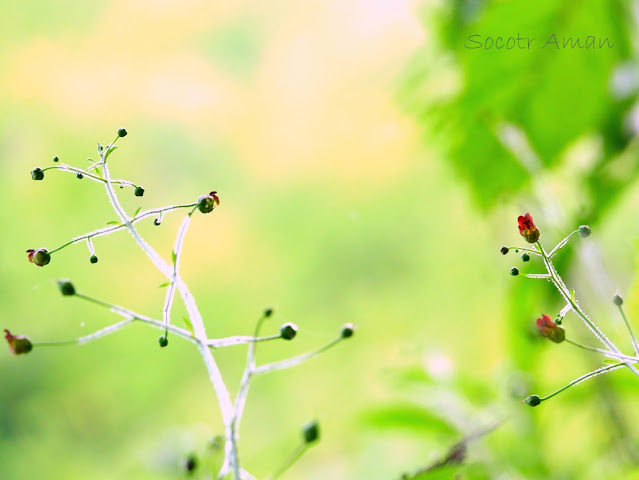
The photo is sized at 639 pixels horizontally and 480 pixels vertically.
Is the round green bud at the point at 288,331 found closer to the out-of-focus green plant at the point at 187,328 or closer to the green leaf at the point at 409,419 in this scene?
the out-of-focus green plant at the point at 187,328

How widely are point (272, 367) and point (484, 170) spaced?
11.7 inches

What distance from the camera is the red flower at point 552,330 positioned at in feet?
0.55

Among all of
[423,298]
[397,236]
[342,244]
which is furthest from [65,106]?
[423,298]

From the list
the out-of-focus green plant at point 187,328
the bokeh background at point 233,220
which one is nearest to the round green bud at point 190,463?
the out-of-focus green plant at point 187,328

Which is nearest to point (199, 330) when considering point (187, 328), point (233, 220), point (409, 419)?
point (187, 328)

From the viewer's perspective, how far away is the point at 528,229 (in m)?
0.17

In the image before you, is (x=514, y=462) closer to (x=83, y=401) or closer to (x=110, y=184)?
(x=110, y=184)

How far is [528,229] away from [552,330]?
3 centimetres

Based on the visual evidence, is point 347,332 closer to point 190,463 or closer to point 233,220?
point 190,463

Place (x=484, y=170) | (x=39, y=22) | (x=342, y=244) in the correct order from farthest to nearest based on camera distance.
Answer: (x=342, y=244) < (x=39, y=22) < (x=484, y=170)

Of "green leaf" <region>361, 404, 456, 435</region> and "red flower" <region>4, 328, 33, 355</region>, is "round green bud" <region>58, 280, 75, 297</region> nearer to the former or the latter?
"red flower" <region>4, 328, 33, 355</region>

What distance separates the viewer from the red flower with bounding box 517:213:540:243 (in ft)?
0.56

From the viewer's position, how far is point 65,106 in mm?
1508

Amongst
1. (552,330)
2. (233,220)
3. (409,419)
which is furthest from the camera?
(233,220)
